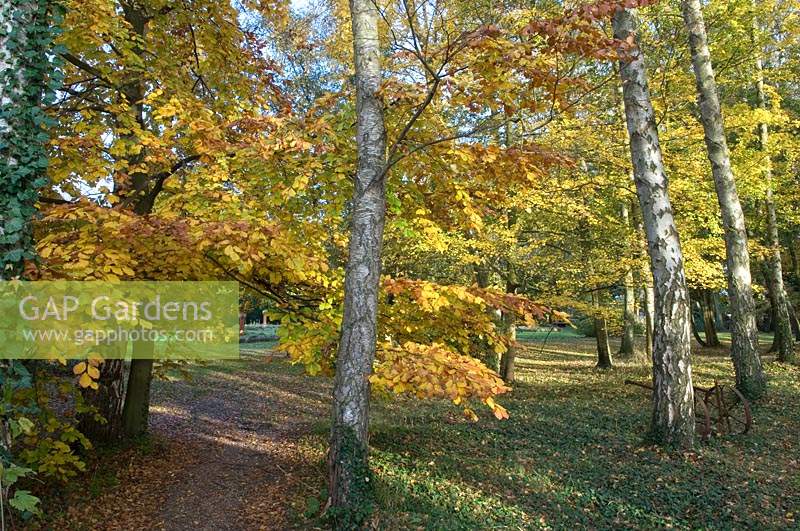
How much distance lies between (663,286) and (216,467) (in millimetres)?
6871

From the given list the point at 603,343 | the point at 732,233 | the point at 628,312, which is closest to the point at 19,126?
the point at 732,233

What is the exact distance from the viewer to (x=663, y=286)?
7184 mm

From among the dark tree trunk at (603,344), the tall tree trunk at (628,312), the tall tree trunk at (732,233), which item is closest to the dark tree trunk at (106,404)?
the tall tree trunk at (732,233)

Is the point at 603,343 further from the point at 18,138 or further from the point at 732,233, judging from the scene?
the point at 18,138

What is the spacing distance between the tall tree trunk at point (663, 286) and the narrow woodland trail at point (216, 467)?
4873mm

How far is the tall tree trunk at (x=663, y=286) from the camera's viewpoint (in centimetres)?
705

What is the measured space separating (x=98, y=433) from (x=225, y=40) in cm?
616

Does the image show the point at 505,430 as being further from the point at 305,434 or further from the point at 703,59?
the point at 703,59

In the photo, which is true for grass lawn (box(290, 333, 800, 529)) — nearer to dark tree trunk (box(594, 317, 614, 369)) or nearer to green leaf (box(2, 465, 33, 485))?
green leaf (box(2, 465, 33, 485))

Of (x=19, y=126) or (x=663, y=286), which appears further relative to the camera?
(x=663, y=286)

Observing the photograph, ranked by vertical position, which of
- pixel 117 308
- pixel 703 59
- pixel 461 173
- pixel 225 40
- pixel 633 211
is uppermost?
A: pixel 703 59

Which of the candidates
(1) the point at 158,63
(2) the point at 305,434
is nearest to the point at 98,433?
(2) the point at 305,434

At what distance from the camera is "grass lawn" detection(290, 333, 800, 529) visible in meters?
5.54

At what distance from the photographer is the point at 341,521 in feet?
15.8
